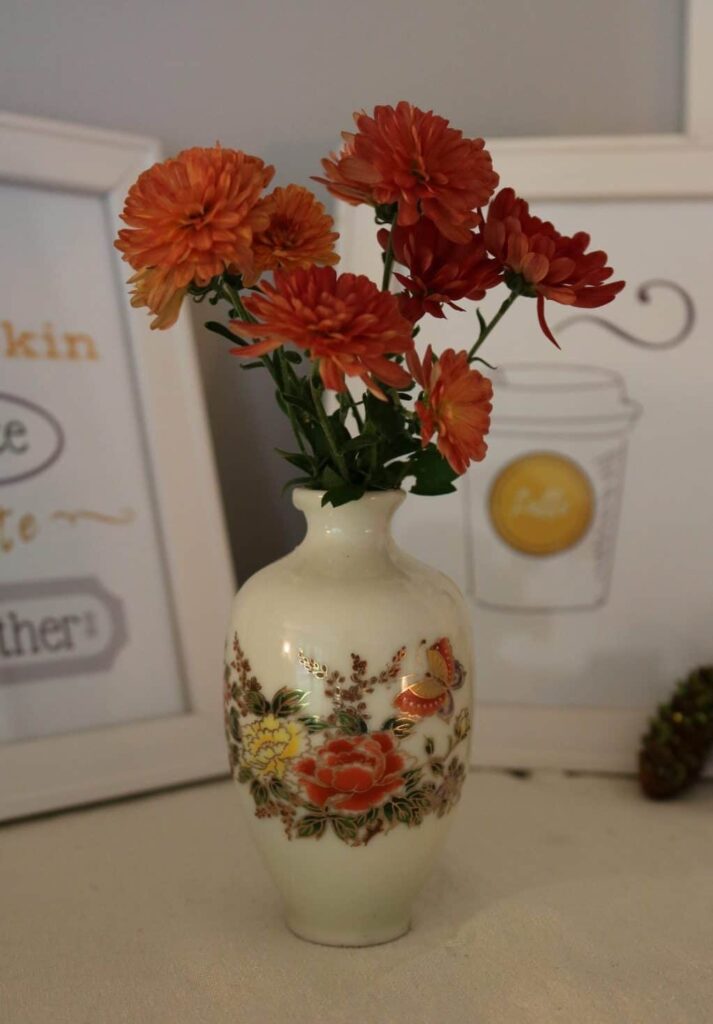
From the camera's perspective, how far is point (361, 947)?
58 centimetres

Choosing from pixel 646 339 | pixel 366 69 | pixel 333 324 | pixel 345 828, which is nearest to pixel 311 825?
pixel 345 828

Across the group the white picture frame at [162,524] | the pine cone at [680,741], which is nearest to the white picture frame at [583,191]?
the pine cone at [680,741]

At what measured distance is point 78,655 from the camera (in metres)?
0.77

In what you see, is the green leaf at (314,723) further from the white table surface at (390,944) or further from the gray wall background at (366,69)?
the gray wall background at (366,69)

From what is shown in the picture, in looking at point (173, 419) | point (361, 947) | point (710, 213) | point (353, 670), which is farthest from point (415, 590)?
point (710, 213)

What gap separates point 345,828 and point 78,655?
1.00 feet

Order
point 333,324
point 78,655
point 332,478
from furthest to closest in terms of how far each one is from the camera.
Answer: point 78,655 < point 332,478 < point 333,324

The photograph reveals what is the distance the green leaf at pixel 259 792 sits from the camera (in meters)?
0.57

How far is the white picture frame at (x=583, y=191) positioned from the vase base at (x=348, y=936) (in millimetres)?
262

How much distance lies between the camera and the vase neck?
56 cm

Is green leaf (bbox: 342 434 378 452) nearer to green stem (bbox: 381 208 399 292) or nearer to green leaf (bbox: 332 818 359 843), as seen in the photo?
green stem (bbox: 381 208 399 292)

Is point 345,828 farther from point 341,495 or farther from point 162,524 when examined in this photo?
point 162,524

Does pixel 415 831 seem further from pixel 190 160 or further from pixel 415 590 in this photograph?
pixel 190 160

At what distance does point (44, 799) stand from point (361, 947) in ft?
0.92
